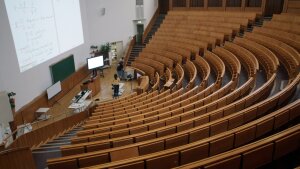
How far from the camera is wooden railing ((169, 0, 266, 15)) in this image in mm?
8141

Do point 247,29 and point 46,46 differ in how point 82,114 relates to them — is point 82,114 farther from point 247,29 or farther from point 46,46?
point 247,29

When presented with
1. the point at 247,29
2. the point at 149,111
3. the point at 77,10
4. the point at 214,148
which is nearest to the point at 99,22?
the point at 77,10

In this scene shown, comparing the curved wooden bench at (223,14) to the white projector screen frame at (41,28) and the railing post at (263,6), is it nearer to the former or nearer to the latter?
the railing post at (263,6)

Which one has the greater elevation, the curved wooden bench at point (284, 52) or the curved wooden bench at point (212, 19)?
the curved wooden bench at point (212, 19)

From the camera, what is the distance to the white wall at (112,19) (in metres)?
7.95

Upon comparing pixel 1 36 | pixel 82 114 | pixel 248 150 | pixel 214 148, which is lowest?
pixel 82 114

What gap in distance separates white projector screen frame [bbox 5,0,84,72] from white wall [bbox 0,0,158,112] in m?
0.15

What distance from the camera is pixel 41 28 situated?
539cm

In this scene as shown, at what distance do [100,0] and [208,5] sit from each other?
3.68 meters

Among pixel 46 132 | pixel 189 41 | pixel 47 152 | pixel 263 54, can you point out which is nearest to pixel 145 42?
pixel 189 41

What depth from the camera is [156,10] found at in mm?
9766

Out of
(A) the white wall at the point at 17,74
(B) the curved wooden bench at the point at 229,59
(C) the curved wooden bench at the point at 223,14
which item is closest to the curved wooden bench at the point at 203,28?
(C) the curved wooden bench at the point at 223,14

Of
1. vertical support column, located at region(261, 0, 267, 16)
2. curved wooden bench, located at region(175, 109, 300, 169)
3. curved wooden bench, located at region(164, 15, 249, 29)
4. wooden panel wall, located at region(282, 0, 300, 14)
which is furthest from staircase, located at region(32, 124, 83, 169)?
vertical support column, located at region(261, 0, 267, 16)

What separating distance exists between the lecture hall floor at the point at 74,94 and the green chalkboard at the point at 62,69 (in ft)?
1.62
